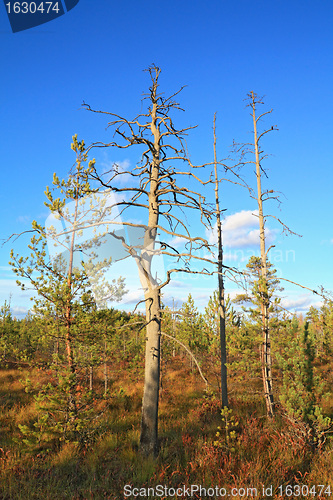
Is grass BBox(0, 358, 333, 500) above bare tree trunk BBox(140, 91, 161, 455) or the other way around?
the other way around

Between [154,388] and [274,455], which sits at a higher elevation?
[154,388]

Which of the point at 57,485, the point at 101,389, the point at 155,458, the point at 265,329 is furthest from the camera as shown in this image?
the point at 101,389

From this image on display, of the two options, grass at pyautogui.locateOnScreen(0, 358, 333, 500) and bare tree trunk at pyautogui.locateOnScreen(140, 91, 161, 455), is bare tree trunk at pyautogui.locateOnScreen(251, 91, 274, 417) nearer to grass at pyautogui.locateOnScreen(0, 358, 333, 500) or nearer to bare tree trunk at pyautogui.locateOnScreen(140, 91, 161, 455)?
grass at pyautogui.locateOnScreen(0, 358, 333, 500)

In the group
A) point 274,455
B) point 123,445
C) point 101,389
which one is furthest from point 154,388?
point 101,389

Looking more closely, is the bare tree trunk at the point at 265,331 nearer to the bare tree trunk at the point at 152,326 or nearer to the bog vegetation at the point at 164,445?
the bog vegetation at the point at 164,445

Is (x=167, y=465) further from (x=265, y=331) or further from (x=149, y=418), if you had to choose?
(x=265, y=331)

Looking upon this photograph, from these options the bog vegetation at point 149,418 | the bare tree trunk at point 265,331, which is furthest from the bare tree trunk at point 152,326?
the bare tree trunk at point 265,331

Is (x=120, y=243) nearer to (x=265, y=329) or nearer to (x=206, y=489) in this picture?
(x=206, y=489)

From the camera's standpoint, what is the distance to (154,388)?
636 centimetres

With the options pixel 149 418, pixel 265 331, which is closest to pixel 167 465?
pixel 149 418

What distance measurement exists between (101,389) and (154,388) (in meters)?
12.0

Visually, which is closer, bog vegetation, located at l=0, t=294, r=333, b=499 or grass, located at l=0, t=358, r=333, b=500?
grass, located at l=0, t=358, r=333, b=500

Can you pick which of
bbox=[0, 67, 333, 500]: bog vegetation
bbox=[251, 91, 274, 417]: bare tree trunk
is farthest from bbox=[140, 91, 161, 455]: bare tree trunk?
bbox=[251, 91, 274, 417]: bare tree trunk

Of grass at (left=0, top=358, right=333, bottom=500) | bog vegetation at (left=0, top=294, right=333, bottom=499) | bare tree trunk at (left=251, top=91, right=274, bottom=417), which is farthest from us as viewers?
bare tree trunk at (left=251, top=91, right=274, bottom=417)
